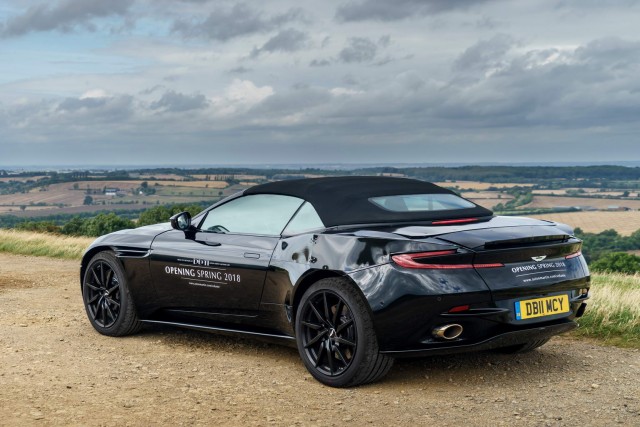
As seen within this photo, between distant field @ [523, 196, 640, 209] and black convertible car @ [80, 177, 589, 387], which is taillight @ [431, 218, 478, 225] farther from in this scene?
distant field @ [523, 196, 640, 209]

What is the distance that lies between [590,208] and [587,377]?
2776 inches

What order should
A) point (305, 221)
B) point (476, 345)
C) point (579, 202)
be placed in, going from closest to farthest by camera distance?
point (476, 345) < point (305, 221) < point (579, 202)

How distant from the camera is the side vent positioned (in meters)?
7.32

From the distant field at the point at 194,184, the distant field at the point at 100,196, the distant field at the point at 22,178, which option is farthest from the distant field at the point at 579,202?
the distant field at the point at 22,178

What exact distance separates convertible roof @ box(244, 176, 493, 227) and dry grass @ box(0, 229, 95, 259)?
1134cm

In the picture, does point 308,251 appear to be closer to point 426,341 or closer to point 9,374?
point 426,341

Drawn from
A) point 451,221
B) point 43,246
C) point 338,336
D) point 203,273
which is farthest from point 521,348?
point 43,246

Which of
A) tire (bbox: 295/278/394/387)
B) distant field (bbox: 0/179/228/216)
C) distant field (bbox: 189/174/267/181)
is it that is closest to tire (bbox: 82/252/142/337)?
tire (bbox: 295/278/394/387)

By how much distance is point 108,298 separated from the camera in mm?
7668

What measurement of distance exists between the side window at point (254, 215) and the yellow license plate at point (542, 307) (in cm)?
180

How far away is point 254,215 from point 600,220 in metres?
61.2

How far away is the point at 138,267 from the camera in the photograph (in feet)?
24.1

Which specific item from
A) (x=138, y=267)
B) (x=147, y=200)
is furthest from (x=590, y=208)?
(x=138, y=267)

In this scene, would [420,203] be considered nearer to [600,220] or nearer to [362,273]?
[362,273]
